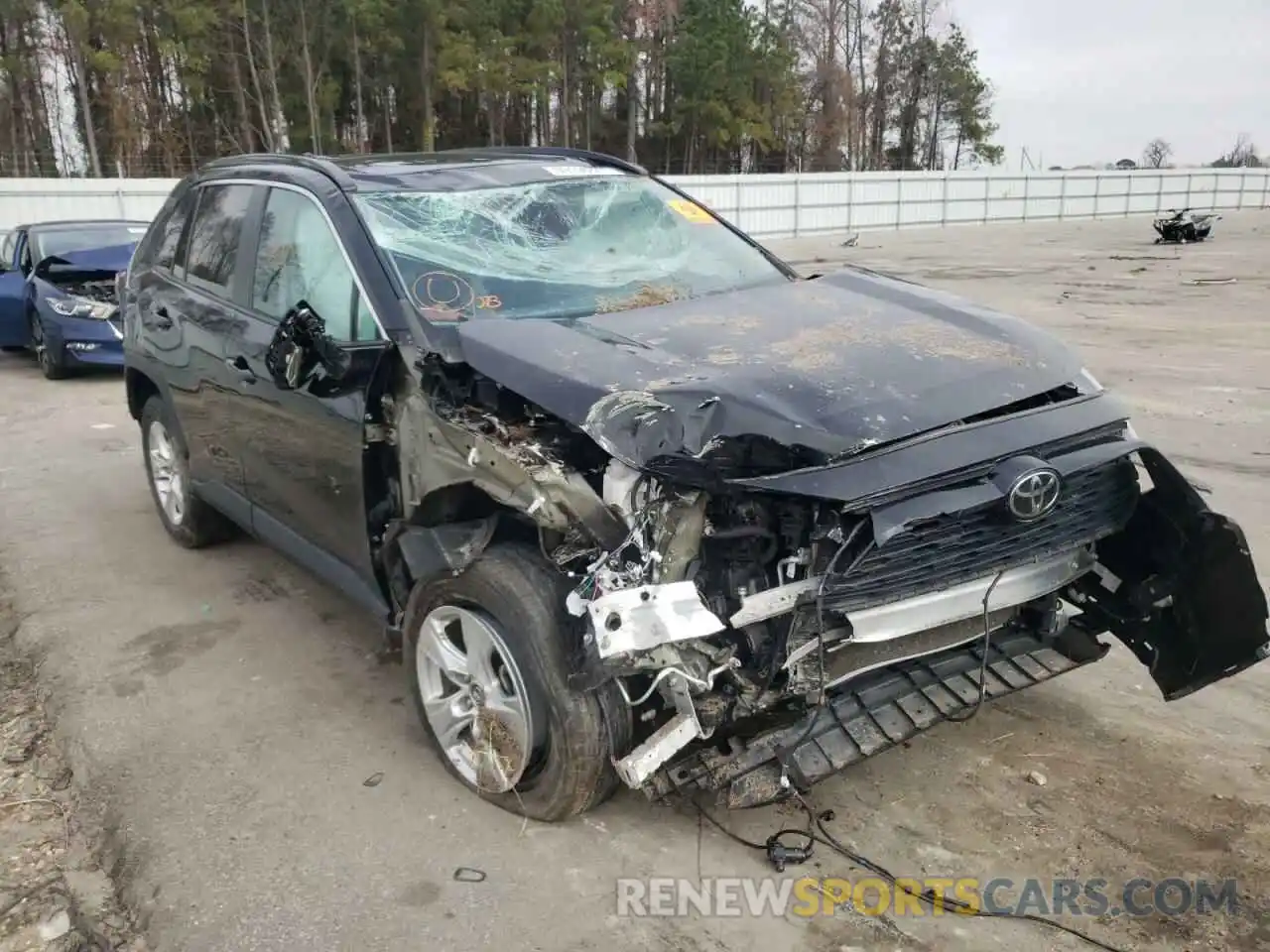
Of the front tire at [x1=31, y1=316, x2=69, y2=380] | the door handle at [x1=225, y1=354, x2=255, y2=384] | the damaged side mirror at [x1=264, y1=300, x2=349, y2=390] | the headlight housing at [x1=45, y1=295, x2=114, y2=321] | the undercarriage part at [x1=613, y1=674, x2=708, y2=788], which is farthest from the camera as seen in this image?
the front tire at [x1=31, y1=316, x2=69, y2=380]

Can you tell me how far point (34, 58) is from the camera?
116 ft

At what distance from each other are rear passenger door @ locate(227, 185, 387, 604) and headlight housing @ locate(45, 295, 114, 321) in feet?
24.3

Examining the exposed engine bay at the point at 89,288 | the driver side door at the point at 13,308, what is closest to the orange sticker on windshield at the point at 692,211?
the exposed engine bay at the point at 89,288

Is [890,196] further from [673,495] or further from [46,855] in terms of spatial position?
[46,855]

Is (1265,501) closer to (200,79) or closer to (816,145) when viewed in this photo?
(200,79)

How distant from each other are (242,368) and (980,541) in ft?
9.70

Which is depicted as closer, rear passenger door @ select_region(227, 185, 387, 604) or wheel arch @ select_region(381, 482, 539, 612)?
wheel arch @ select_region(381, 482, 539, 612)

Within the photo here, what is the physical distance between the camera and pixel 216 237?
471 centimetres

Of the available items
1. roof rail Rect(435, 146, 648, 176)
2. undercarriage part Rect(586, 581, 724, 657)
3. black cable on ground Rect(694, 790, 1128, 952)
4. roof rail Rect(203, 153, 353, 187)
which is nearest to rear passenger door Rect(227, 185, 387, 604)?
roof rail Rect(203, 153, 353, 187)

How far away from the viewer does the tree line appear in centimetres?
3512

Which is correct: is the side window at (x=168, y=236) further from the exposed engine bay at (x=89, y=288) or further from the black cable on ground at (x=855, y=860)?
the exposed engine bay at (x=89, y=288)

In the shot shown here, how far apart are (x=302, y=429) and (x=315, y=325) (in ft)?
1.63

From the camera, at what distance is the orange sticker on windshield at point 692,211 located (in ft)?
15.3

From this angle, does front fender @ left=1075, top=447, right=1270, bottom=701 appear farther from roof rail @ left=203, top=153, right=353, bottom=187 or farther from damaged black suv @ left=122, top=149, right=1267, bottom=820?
roof rail @ left=203, top=153, right=353, bottom=187
